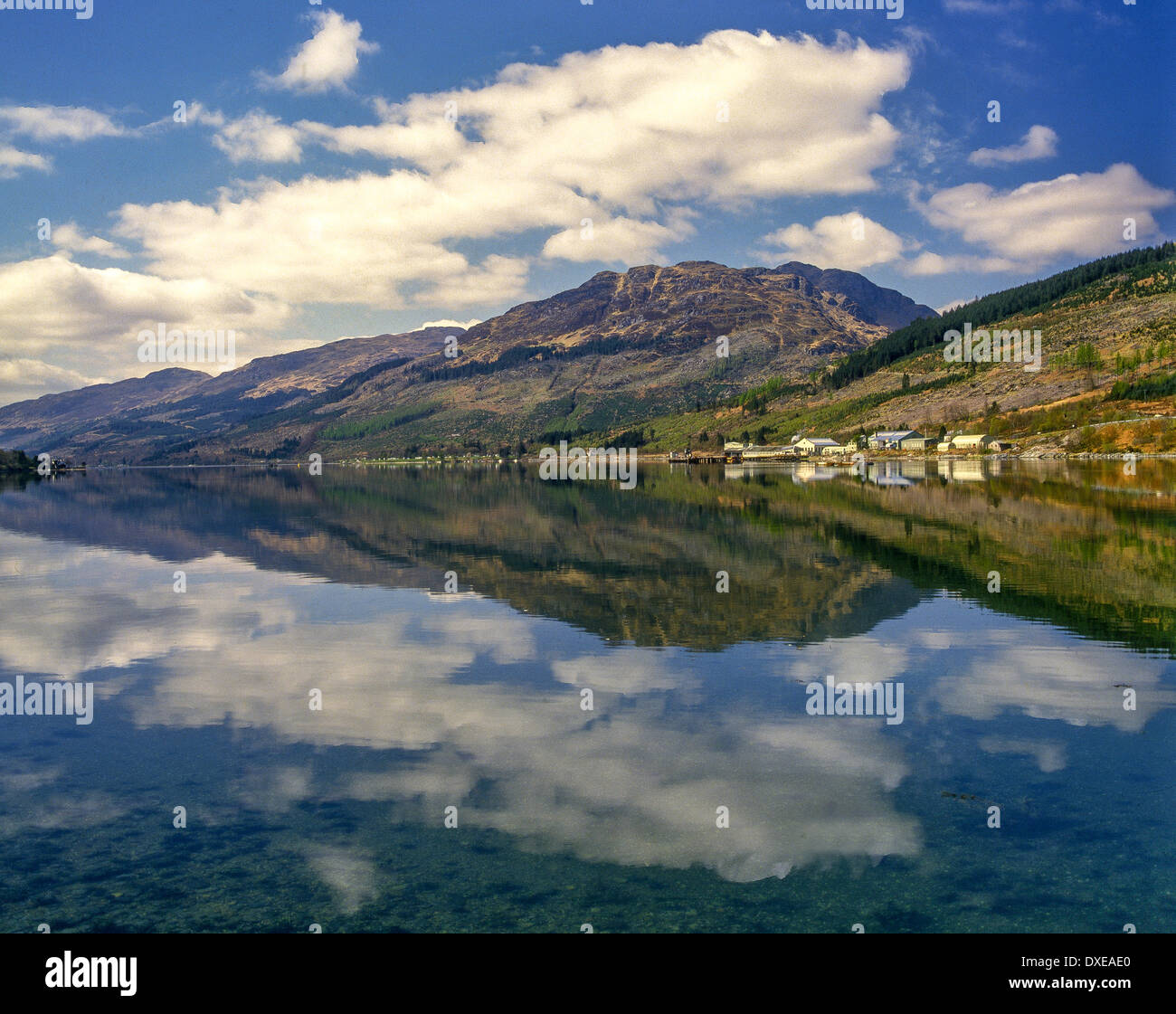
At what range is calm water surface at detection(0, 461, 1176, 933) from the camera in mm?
13078

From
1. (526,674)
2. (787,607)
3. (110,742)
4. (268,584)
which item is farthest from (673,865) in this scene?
(268,584)

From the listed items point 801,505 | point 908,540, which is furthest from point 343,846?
point 801,505

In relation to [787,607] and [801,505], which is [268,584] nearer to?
[787,607]

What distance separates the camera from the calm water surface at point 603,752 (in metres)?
13.1

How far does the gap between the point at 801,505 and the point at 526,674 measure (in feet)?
215

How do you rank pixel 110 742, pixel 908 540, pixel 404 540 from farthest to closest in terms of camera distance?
pixel 404 540
pixel 908 540
pixel 110 742

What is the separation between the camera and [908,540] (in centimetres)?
5481

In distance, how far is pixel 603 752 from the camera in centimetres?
1911
